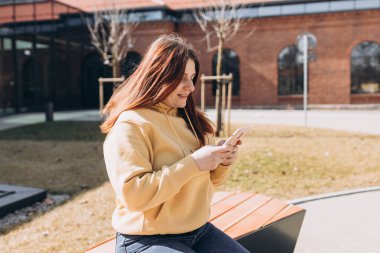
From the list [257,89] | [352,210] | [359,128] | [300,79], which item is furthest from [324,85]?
[352,210]

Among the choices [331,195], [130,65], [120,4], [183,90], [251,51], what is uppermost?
[120,4]

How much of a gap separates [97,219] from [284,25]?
21566 mm

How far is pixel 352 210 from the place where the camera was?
4.93 m

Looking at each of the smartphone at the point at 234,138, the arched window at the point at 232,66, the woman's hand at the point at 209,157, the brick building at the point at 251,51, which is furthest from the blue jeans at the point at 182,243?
the arched window at the point at 232,66

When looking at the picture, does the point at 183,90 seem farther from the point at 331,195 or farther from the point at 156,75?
the point at 331,195

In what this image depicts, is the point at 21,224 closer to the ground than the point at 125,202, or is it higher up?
closer to the ground

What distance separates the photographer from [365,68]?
940 inches

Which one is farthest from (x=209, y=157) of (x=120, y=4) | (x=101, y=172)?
(x=120, y=4)

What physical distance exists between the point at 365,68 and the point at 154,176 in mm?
24141

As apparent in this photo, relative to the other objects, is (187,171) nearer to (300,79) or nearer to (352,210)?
(352,210)

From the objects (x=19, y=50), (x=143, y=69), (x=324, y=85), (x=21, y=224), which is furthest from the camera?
(x=324, y=85)

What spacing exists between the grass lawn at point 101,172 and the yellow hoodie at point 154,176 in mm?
2239

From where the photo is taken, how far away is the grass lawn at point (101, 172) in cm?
455

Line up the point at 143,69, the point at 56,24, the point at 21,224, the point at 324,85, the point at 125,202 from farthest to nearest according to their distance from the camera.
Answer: the point at 324,85, the point at 56,24, the point at 21,224, the point at 143,69, the point at 125,202
